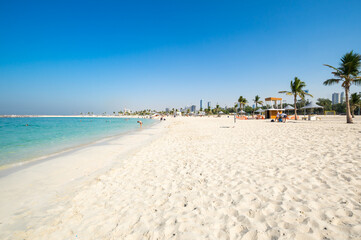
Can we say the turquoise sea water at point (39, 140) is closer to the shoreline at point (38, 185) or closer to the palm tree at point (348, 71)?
the shoreline at point (38, 185)

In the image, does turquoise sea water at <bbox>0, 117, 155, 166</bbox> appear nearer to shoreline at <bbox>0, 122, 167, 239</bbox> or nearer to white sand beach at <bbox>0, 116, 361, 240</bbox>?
shoreline at <bbox>0, 122, 167, 239</bbox>

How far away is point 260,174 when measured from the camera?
395 cm

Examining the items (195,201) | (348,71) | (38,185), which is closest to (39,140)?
(38,185)

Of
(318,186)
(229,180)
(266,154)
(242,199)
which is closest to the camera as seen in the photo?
(242,199)

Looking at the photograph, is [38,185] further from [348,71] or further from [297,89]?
[297,89]

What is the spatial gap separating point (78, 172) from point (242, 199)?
16.7ft

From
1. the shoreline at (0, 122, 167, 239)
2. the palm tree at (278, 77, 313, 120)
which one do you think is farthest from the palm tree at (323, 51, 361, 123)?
the shoreline at (0, 122, 167, 239)

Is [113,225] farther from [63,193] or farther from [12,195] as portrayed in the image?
[12,195]

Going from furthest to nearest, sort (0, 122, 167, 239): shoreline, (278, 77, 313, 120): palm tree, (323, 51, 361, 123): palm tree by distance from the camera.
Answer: (278, 77, 313, 120): palm tree
(323, 51, 361, 123): palm tree
(0, 122, 167, 239): shoreline

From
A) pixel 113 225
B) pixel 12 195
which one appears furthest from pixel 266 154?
pixel 12 195

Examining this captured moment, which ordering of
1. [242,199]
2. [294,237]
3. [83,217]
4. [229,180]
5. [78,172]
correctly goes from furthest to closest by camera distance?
[78,172]
[229,180]
[242,199]
[83,217]
[294,237]

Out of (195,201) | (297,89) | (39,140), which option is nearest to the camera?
(195,201)

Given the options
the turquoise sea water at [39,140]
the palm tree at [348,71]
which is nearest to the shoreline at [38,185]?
the turquoise sea water at [39,140]

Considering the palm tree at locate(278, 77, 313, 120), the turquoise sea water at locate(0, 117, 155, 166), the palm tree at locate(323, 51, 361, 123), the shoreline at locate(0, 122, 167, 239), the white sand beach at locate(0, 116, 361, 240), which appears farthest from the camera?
the palm tree at locate(278, 77, 313, 120)
